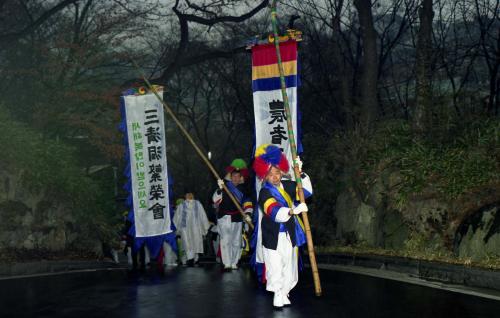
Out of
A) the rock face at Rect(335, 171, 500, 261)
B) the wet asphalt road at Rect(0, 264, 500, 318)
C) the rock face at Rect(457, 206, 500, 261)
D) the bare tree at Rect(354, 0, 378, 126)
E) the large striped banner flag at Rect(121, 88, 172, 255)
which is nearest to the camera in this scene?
the wet asphalt road at Rect(0, 264, 500, 318)

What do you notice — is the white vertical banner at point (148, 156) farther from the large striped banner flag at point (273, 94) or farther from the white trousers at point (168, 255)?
the large striped banner flag at point (273, 94)

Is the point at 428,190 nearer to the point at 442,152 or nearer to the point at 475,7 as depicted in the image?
the point at 442,152

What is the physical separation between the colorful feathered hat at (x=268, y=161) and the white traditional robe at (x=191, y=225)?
8.20m

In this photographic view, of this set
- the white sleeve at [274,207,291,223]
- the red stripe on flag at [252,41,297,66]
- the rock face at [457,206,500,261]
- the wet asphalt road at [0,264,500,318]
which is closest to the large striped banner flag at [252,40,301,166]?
the red stripe on flag at [252,41,297,66]

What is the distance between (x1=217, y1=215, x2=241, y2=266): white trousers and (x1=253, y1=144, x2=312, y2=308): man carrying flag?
16.5ft

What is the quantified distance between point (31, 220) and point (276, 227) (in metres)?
8.70

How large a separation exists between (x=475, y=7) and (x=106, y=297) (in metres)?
19.4

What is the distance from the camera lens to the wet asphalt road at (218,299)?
8.32 meters

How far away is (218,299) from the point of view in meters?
9.51

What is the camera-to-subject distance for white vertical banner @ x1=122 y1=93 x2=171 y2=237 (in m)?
15.6

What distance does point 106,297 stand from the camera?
994cm

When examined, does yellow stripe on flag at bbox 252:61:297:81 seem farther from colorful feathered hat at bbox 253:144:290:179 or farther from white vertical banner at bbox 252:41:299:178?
colorful feathered hat at bbox 253:144:290:179

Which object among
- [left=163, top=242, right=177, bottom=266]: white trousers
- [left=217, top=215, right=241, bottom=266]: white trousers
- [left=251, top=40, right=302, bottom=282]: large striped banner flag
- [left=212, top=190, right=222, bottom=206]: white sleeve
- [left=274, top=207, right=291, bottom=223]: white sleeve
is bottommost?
[left=163, top=242, right=177, bottom=266]: white trousers

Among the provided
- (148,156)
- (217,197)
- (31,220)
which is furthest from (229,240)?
(31,220)
